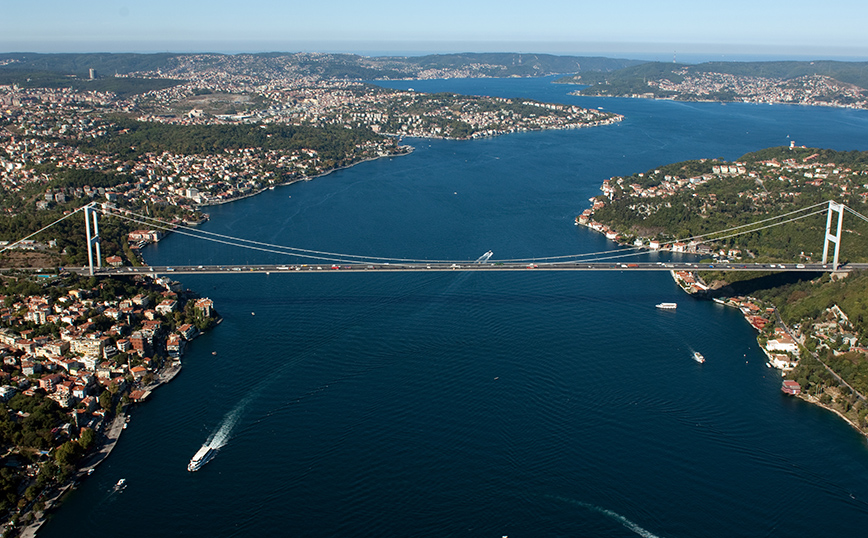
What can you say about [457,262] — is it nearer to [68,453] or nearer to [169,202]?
[68,453]

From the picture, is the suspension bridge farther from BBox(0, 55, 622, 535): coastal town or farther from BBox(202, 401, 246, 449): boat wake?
BBox(202, 401, 246, 449): boat wake

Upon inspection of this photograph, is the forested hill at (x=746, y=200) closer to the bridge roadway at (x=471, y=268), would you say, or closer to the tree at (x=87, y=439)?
the bridge roadway at (x=471, y=268)

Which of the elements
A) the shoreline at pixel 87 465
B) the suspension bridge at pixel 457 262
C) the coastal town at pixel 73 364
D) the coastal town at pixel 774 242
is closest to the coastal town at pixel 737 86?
the coastal town at pixel 774 242

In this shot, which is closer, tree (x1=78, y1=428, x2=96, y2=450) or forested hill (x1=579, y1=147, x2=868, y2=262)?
tree (x1=78, y1=428, x2=96, y2=450)

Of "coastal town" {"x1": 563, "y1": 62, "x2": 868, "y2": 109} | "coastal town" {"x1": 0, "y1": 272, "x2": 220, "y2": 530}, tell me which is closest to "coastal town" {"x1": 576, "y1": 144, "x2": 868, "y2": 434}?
"coastal town" {"x1": 0, "y1": 272, "x2": 220, "y2": 530}

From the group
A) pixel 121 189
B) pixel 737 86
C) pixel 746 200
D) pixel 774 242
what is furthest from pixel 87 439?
pixel 737 86

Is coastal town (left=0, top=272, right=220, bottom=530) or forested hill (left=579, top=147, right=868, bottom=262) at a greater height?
forested hill (left=579, top=147, right=868, bottom=262)

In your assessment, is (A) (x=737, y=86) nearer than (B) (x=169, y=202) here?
No
